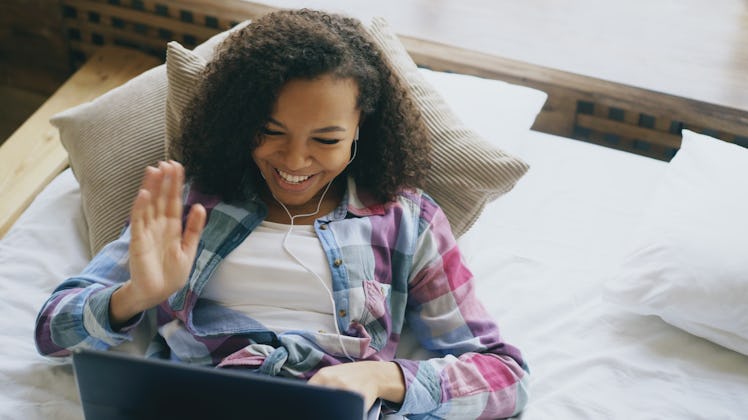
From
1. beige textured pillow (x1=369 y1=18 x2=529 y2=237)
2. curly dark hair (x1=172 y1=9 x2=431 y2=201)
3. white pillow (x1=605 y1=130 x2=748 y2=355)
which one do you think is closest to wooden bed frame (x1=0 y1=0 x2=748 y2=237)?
white pillow (x1=605 y1=130 x2=748 y2=355)

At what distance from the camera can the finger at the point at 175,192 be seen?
1.09 m

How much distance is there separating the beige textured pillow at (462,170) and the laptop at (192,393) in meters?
0.58

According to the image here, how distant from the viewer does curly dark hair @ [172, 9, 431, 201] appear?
4.03 feet

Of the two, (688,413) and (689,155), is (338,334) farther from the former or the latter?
(689,155)

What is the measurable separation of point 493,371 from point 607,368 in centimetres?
24

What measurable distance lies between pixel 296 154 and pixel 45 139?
1025mm

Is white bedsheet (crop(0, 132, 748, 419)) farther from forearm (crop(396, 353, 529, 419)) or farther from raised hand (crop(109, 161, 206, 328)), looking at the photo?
raised hand (crop(109, 161, 206, 328))

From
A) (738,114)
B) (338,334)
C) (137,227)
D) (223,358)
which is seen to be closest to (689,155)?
(738,114)

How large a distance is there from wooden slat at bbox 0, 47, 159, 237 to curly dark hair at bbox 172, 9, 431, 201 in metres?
0.58

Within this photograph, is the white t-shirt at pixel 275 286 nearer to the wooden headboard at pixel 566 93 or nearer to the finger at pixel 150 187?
the finger at pixel 150 187

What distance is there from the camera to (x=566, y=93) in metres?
1.98

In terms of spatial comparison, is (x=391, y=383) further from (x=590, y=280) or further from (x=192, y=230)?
(x=590, y=280)

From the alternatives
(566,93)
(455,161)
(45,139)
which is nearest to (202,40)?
(45,139)

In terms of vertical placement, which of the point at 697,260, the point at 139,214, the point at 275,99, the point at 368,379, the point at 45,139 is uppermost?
the point at 275,99
